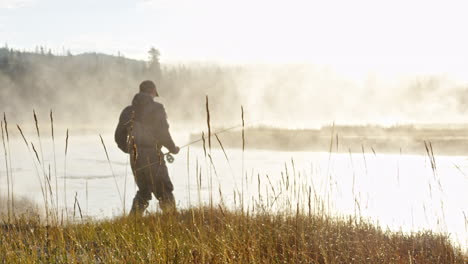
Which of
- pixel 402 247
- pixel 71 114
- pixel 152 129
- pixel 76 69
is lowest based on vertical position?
pixel 402 247

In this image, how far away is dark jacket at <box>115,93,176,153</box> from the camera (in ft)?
23.2

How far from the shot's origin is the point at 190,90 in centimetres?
8675

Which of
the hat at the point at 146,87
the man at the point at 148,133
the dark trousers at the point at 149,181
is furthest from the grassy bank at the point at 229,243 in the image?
the hat at the point at 146,87

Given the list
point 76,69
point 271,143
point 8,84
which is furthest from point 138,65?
point 271,143

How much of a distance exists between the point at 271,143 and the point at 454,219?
41.0 m

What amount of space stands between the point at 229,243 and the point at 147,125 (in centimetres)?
319

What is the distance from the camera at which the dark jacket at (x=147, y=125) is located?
7.06 metres

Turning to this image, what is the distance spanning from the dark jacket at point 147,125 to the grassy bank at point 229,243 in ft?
3.36

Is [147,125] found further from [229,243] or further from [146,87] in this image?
[229,243]

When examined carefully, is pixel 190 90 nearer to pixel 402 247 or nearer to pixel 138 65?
pixel 138 65

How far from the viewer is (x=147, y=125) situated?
7113 mm

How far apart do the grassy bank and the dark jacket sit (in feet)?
3.36

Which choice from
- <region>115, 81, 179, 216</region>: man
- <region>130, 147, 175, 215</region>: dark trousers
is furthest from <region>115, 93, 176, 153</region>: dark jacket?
<region>130, 147, 175, 215</region>: dark trousers

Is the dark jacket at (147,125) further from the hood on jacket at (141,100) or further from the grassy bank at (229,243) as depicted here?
the grassy bank at (229,243)
